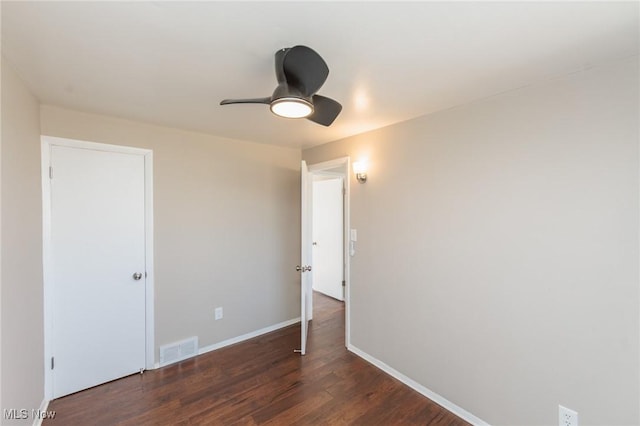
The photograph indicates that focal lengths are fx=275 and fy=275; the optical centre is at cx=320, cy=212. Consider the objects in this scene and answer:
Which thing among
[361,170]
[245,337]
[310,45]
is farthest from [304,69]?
[245,337]

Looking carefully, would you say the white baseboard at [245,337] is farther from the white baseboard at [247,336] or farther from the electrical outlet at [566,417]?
the electrical outlet at [566,417]

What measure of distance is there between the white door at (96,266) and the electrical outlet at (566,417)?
3293mm

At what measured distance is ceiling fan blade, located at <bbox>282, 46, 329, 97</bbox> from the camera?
1.19m

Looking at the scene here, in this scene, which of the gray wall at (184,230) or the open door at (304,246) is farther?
the open door at (304,246)

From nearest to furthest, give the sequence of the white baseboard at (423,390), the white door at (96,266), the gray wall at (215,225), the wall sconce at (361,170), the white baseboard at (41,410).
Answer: the white baseboard at (41,410) → the white baseboard at (423,390) → the white door at (96,266) → the gray wall at (215,225) → the wall sconce at (361,170)

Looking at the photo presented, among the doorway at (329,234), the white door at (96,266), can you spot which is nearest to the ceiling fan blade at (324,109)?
the white door at (96,266)

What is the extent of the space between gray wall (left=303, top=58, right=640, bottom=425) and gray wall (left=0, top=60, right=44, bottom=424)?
2.62 meters

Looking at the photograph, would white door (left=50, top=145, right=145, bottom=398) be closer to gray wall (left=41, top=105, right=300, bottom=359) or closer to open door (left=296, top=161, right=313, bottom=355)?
gray wall (left=41, top=105, right=300, bottom=359)

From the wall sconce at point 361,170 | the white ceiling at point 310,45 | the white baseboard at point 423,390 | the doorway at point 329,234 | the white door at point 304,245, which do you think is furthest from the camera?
the doorway at point 329,234

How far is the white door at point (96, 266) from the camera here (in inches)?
88.4

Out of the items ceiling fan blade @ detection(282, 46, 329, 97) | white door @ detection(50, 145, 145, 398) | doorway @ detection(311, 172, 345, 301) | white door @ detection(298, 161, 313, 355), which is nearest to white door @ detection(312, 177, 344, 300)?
doorway @ detection(311, 172, 345, 301)

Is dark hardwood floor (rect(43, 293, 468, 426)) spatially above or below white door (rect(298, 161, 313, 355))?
below
